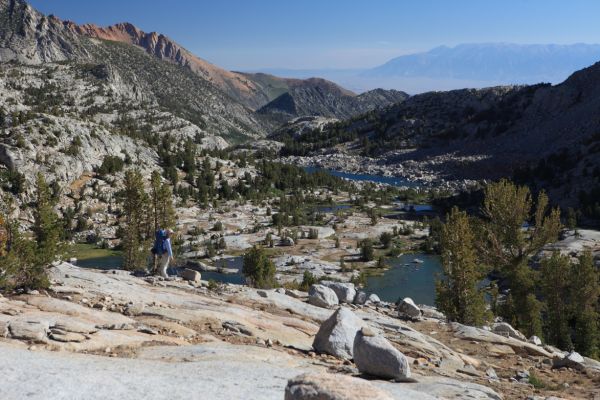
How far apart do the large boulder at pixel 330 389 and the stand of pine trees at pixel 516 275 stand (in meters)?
30.9

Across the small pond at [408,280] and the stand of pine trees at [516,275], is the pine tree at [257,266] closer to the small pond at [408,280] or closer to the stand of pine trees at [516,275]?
the stand of pine trees at [516,275]

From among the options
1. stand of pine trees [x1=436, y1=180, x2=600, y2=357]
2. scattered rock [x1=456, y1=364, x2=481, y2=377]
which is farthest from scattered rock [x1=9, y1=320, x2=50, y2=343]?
stand of pine trees [x1=436, y1=180, x2=600, y2=357]

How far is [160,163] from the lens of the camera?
15850 centimetres

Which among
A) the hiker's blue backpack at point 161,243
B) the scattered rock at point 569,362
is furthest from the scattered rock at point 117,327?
the scattered rock at point 569,362

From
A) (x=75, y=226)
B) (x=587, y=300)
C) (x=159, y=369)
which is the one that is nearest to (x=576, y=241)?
(x=587, y=300)

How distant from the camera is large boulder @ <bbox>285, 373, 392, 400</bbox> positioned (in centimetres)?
930

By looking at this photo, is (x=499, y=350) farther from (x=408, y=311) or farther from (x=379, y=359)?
(x=379, y=359)

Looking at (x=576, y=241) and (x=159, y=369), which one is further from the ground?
(x=159, y=369)

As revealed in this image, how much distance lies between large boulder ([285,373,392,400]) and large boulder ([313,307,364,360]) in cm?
967

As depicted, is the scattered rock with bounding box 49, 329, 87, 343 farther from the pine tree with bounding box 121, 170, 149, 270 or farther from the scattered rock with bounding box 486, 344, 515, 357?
the pine tree with bounding box 121, 170, 149, 270

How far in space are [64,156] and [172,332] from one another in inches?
4855

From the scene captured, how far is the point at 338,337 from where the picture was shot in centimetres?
1981

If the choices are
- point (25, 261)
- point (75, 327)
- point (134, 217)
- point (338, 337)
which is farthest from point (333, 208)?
point (75, 327)

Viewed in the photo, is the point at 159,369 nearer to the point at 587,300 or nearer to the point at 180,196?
the point at 587,300
